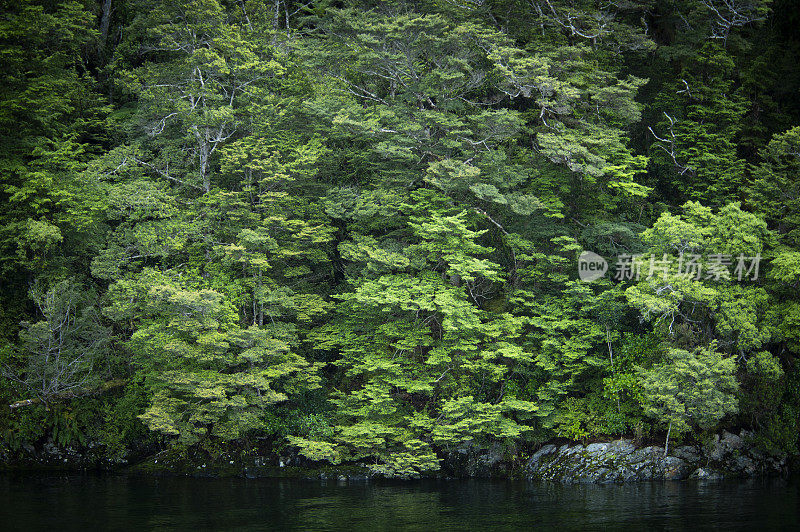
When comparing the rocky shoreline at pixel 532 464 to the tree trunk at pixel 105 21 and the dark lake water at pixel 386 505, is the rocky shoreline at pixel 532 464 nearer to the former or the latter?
the dark lake water at pixel 386 505

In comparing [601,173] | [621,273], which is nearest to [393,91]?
[601,173]

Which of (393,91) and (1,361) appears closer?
(1,361)

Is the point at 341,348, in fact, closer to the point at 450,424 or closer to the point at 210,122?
the point at 450,424

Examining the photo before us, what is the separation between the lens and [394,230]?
2311 centimetres

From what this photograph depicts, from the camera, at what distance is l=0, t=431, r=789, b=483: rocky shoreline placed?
1897cm

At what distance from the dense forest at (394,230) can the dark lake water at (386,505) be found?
1.58 m

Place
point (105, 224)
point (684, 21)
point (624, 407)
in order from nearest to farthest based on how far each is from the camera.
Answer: point (624, 407) → point (105, 224) → point (684, 21)

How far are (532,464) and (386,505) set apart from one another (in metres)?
5.49

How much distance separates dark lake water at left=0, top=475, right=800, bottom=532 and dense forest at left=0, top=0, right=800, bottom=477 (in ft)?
5.17

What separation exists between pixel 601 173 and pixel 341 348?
9.50 metres

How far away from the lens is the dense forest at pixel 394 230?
19.7 m

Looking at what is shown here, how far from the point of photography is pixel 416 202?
74.7 ft

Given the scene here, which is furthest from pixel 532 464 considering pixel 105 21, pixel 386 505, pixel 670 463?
pixel 105 21

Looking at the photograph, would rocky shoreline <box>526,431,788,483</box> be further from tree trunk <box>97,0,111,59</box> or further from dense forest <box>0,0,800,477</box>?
tree trunk <box>97,0,111,59</box>
